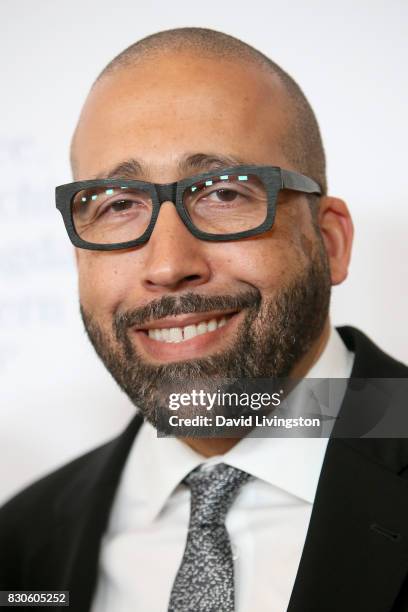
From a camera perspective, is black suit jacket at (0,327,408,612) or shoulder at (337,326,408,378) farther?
shoulder at (337,326,408,378)

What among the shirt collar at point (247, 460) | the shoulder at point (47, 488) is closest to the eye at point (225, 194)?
A: the shirt collar at point (247, 460)

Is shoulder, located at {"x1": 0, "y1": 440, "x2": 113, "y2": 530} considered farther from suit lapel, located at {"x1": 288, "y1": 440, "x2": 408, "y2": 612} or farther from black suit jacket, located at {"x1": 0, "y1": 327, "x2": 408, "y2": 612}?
suit lapel, located at {"x1": 288, "y1": 440, "x2": 408, "y2": 612}

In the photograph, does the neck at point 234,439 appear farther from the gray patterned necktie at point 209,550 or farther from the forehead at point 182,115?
the forehead at point 182,115

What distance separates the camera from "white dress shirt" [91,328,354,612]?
4.30ft

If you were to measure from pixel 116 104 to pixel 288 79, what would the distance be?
40 cm

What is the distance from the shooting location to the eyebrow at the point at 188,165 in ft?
4.44

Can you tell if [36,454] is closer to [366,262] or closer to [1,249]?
[1,249]

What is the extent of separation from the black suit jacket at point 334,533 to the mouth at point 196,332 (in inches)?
10.8

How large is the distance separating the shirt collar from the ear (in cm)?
14

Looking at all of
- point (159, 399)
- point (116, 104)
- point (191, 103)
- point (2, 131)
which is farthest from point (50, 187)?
point (159, 399)

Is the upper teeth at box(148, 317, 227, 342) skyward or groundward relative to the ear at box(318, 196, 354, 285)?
groundward

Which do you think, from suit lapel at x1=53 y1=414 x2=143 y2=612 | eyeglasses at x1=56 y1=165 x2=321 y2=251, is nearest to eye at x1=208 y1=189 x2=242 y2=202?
eyeglasses at x1=56 y1=165 x2=321 y2=251

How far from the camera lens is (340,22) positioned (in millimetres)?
1846

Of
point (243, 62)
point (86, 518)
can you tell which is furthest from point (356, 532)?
point (243, 62)
